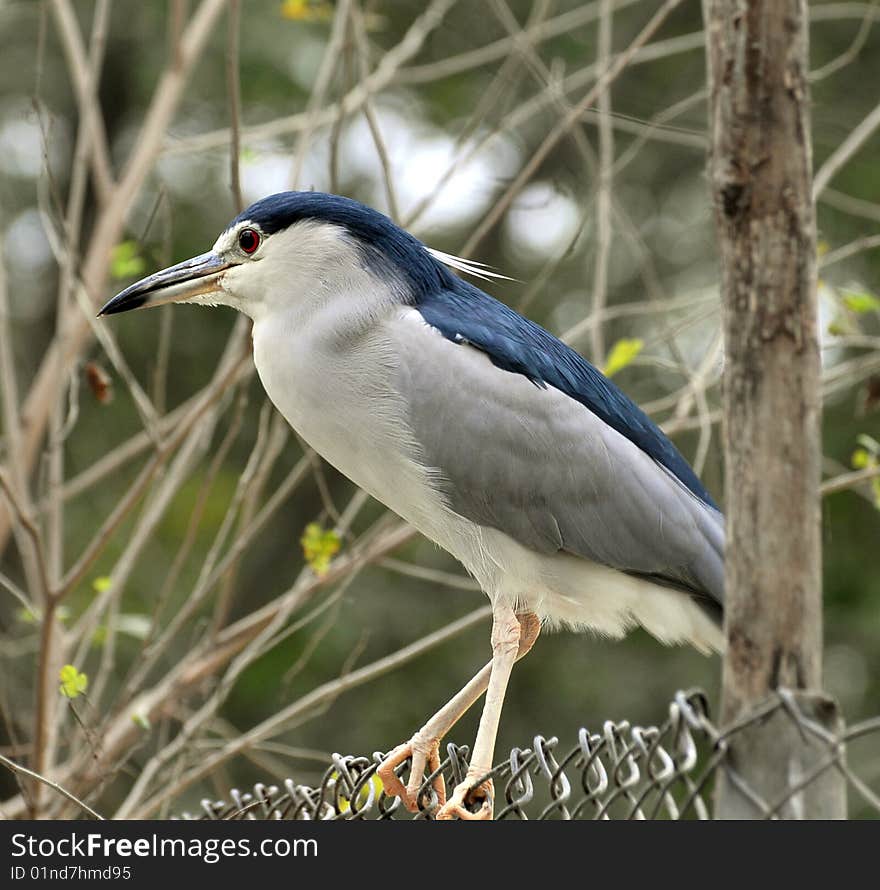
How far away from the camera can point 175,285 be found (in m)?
3.68

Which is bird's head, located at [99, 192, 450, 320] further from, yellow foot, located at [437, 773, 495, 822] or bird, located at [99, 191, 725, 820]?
yellow foot, located at [437, 773, 495, 822]

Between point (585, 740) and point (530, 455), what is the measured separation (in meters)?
1.38

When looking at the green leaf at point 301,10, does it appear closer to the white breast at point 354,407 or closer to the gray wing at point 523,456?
the white breast at point 354,407

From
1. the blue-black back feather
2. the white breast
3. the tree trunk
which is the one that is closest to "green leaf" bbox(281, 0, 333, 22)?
the blue-black back feather

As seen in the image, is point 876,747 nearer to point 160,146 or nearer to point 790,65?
point 160,146

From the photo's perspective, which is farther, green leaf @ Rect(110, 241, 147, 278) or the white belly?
green leaf @ Rect(110, 241, 147, 278)

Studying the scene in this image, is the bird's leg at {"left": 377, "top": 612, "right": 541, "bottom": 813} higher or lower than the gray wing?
lower

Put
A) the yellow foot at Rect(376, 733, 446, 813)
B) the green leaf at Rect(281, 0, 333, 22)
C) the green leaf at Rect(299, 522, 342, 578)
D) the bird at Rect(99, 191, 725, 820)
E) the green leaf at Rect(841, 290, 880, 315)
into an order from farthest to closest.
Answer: the green leaf at Rect(281, 0, 333, 22) → the green leaf at Rect(841, 290, 880, 315) → the green leaf at Rect(299, 522, 342, 578) → the bird at Rect(99, 191, 725, 820) → the yellow foot at Rect(376, 733, 446, 813)

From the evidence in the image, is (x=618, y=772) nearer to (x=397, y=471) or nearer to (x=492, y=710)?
(x=492, y=710)

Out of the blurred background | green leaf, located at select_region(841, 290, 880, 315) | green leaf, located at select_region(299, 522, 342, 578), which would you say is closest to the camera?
green leaf, located at select_region(299, 522, 342, 578)

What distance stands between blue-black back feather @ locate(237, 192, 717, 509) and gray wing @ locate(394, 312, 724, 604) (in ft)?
0.15

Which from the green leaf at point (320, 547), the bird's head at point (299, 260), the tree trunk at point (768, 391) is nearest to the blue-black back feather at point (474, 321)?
the bird's head at point (299, 260)

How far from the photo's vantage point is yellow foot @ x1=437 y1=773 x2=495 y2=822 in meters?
3.03

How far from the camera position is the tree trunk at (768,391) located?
5.89 ft
